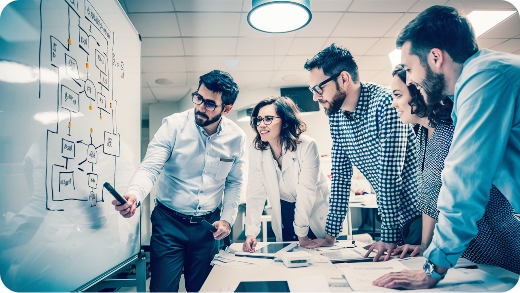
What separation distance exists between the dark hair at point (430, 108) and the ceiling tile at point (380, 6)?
1.55 metres

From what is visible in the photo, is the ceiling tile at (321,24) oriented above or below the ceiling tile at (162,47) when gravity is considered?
above

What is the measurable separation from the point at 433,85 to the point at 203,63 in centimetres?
290

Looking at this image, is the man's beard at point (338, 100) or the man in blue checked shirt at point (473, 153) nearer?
the man in blue checked shirt at point (473, 153)

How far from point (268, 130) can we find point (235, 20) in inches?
53.4

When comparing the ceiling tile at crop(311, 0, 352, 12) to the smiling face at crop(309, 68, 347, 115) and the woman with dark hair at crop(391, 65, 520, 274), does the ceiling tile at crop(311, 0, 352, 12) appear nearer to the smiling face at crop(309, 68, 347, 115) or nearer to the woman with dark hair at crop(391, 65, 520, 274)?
the smiling face at crop(309, 68, 347, 115)

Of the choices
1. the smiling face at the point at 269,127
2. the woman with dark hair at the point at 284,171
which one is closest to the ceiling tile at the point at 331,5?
the woman with dark hair at the point at 284,171

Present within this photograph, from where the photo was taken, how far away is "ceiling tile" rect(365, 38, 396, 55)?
10.4 feet

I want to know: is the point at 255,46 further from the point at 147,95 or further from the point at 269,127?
the point at 147,95

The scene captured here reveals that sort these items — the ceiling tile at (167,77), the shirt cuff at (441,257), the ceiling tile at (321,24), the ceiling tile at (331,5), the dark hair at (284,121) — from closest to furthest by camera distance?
the shirt cuff at (441,257) < the dark hair at (284,121) < the ceiling tile at (331,5) < the ceiling tile at (321,24) < the ceiling tile at (167,77)

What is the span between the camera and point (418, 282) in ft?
2.60

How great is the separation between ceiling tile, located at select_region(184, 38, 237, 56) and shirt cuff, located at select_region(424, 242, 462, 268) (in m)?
2.70

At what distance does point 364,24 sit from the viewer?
278 centimetres

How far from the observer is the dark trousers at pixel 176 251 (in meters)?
1.32

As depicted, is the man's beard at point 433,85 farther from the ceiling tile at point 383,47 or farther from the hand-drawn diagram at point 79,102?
the ceiling tile at point 383,47
